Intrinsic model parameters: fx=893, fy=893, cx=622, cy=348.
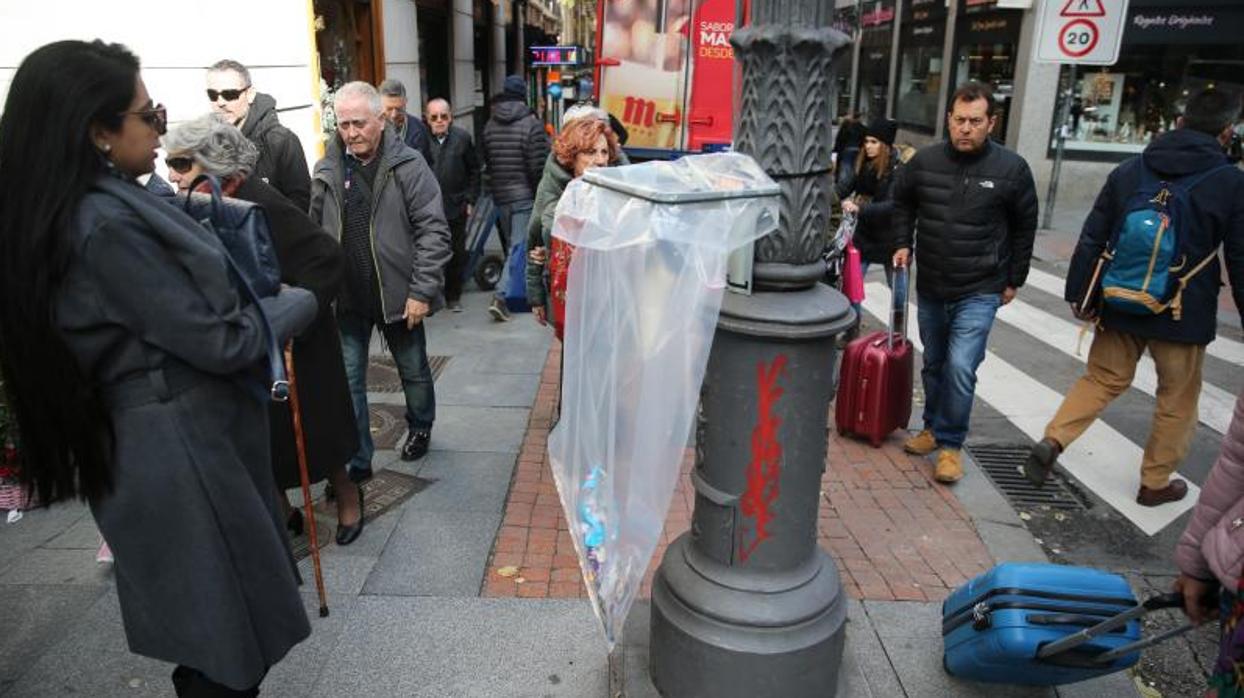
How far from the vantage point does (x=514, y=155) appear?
8.16 metres

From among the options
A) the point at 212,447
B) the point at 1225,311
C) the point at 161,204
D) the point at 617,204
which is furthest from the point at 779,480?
the point at 1225,311

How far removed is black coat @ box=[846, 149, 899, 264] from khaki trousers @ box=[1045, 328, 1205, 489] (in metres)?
1.87

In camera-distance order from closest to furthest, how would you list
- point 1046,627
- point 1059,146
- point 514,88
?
1. point 1046,627
2. point 514,88
3. point 1059,146

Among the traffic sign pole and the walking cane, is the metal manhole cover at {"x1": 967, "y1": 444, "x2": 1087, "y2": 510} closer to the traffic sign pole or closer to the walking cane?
the walking cane

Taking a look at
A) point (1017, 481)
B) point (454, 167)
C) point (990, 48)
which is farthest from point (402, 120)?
point (990, 48)

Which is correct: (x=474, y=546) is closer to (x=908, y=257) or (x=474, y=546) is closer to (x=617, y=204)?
(x=617, y=204)

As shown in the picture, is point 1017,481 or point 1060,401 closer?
point 1017,481

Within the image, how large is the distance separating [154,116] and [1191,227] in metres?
4.18

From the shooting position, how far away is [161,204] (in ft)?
6.68

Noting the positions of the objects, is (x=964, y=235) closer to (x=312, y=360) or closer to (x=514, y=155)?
(x=312, y=360)

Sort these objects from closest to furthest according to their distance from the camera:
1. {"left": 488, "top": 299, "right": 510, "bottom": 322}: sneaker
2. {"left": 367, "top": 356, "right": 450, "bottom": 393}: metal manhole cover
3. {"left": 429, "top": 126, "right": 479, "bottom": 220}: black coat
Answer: {"left": 367, "top": 356, "right": 450, "bottom": 393}: metal manhole cover, {"left": 488, "top": 299, "right": 510, "bottom": 322}: sneaker, {"left": 429, "top": 126, "right": 479, "bottom": 220}: black coat

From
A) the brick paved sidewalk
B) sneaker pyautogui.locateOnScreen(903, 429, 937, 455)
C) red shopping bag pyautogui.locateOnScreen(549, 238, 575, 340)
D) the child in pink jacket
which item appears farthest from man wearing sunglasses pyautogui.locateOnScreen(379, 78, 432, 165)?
the child in pink jacket

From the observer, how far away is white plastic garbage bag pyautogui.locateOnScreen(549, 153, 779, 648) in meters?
2.34

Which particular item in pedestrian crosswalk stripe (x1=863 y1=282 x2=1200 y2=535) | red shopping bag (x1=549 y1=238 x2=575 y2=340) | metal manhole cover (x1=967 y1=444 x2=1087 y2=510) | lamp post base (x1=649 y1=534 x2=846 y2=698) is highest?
red shopping bag (x1=549 y1=238 x2=575 y2=340)
